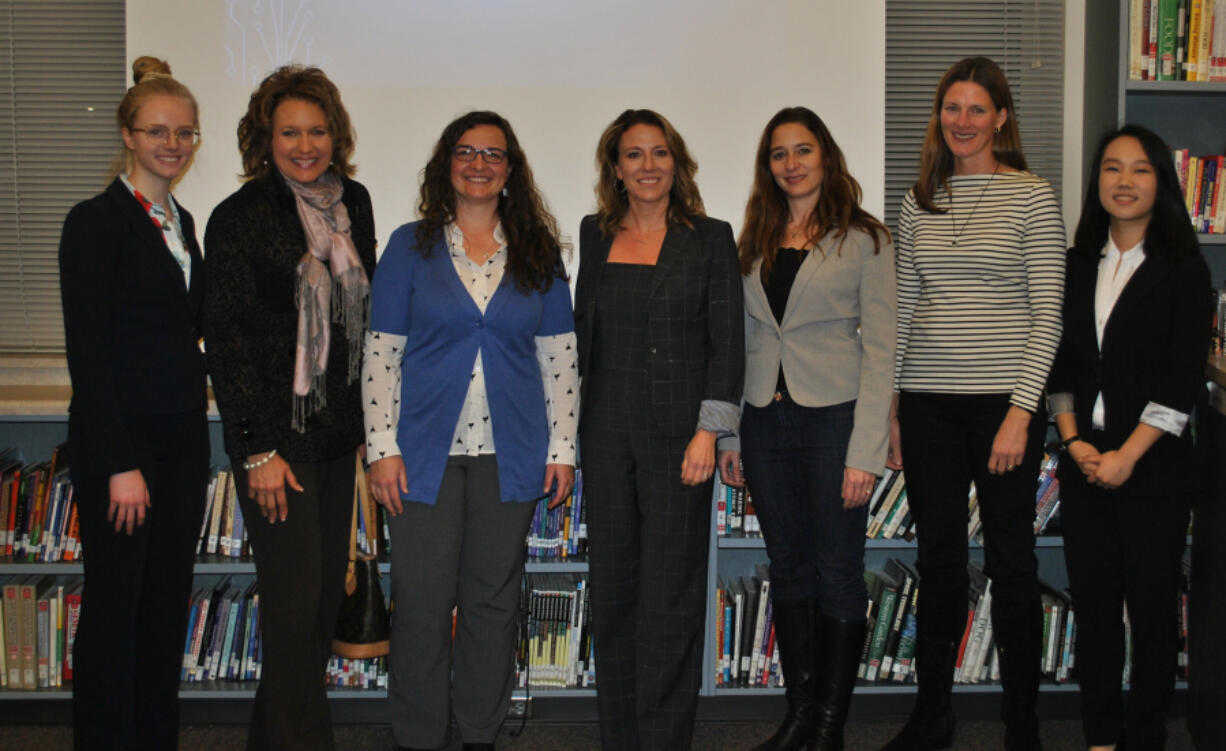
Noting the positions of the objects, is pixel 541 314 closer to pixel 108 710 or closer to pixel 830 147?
pixel 830 147

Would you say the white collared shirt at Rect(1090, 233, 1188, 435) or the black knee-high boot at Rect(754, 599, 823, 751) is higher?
the white collared shirt at Rect(1090, 233, 1188, 435)

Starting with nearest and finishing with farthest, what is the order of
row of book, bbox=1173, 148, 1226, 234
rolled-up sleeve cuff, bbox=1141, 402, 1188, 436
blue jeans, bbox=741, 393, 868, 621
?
rolled-up sleeve cuff, bbox=1141, 402, 1188, 436
blue jeans, bbox=741, 393, 868, 621
row of book, bbox=1173, 148, 1226, 234

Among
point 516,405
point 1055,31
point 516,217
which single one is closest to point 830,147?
point 516,217

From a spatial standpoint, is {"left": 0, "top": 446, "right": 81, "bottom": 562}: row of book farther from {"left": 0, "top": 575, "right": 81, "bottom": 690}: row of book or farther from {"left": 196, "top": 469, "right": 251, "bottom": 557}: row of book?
{"left": 196, "top": 469, "right": 251, "bottom": 557}: row of book

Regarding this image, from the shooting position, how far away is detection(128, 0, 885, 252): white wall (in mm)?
3029

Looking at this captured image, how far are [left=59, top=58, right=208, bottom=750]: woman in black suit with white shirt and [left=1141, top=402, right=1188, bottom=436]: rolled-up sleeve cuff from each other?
6.93ft

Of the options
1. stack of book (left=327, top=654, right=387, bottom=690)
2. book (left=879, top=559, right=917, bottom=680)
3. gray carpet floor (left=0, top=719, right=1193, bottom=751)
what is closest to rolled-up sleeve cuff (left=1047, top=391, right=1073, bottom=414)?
book (left=879, top=559, right=917, bottom=680)

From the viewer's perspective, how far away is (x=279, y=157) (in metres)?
2.05

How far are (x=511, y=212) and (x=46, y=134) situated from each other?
83.4 inches

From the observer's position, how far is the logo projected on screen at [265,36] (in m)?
3.02

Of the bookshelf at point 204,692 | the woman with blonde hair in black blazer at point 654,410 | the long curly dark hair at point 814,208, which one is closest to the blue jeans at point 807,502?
the woman with blonde hair in black blazer at point 654,410

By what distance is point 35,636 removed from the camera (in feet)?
8.92

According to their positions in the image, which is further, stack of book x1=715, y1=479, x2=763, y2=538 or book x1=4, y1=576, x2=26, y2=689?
stack of book x1=715, y1=479, x2=763, y2=538

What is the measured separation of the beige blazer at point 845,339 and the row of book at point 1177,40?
1296mm
